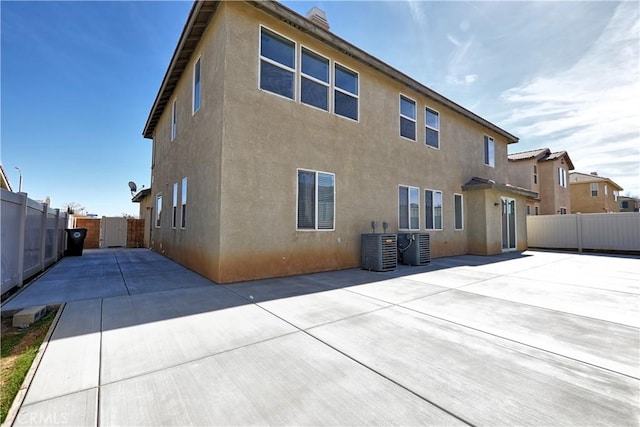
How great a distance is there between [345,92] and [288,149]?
9.74ft

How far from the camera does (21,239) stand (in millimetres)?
5668

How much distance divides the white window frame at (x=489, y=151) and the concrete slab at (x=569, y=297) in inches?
380

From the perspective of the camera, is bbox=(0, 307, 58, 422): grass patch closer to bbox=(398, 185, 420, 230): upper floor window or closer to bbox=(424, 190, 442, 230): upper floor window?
bbox=(398, 185, 420, 230): upper floor window

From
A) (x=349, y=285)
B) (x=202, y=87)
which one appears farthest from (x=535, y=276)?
(x=202, y=87)

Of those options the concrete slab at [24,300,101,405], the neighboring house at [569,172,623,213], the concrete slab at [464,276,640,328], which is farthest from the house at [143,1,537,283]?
the neighboring house at [569,172,623,213]

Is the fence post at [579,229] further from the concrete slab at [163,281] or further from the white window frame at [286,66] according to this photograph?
the concrete slab at [163,281]

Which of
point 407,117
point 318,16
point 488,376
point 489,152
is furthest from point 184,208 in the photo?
point 489,152

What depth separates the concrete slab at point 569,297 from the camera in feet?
13.8

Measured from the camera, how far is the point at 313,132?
764cm

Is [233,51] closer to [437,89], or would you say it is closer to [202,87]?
[202,87]

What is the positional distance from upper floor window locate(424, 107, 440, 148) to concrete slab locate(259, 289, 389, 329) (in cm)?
866

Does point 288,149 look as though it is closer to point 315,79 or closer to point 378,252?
point 315,79

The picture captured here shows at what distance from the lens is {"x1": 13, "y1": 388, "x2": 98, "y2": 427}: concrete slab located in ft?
5.90

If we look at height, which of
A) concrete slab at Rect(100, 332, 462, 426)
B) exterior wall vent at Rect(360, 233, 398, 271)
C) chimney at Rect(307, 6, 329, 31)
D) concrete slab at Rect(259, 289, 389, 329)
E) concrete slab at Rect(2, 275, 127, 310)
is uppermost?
chimney at Rect(307, 6, 329, 31)
